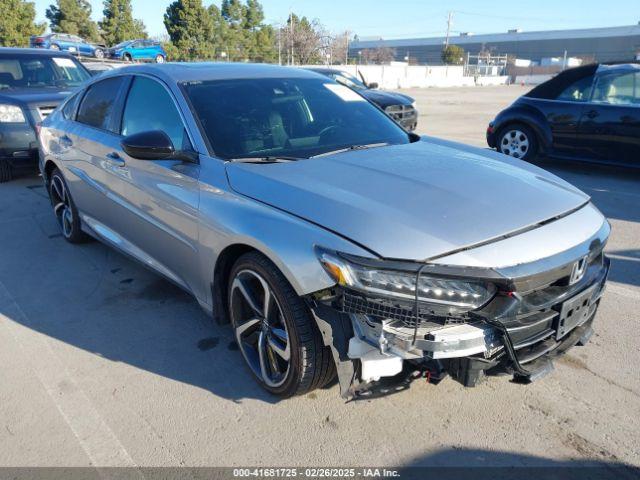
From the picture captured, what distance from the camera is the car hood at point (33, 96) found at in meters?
7.76

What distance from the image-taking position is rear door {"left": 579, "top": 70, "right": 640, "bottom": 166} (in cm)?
725

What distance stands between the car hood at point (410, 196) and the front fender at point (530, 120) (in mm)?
5393

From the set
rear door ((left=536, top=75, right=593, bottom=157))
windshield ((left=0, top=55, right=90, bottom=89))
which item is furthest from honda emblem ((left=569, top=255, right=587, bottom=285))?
windshield ((left=0, top=55, right=90, bottom=89))

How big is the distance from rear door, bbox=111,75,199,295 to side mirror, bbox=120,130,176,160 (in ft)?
0.41

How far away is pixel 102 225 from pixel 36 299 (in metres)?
0.78

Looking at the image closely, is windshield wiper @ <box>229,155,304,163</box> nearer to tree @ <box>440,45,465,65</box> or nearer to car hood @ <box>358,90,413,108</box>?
car hood @ <box>358,90,413,108</box>

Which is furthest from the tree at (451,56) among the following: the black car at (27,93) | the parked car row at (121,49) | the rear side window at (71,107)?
the rear side window at (71,107)

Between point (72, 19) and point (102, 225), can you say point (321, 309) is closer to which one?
point (102, 225)

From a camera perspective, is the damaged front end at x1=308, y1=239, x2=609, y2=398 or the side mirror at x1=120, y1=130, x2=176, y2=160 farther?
the side mirror at x1=120, y1=130, x2=176, y2=160

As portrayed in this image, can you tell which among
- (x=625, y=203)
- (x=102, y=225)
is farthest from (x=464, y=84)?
(x=102, y=225)

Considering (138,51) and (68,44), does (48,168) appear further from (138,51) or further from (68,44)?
(68,44)

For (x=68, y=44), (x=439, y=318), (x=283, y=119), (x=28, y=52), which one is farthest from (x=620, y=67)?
(x=68, y=44)

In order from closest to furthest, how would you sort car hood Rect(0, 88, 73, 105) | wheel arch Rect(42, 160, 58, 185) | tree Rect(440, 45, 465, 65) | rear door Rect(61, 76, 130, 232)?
rear door Rect(61, 76, 130, 232)
wheel arch Rect(42, 160, 58, 185)
car hood Rect(0, 88, 73, 105)
tree Rect(440, 45, 465, 65)

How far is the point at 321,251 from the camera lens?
2.36m
